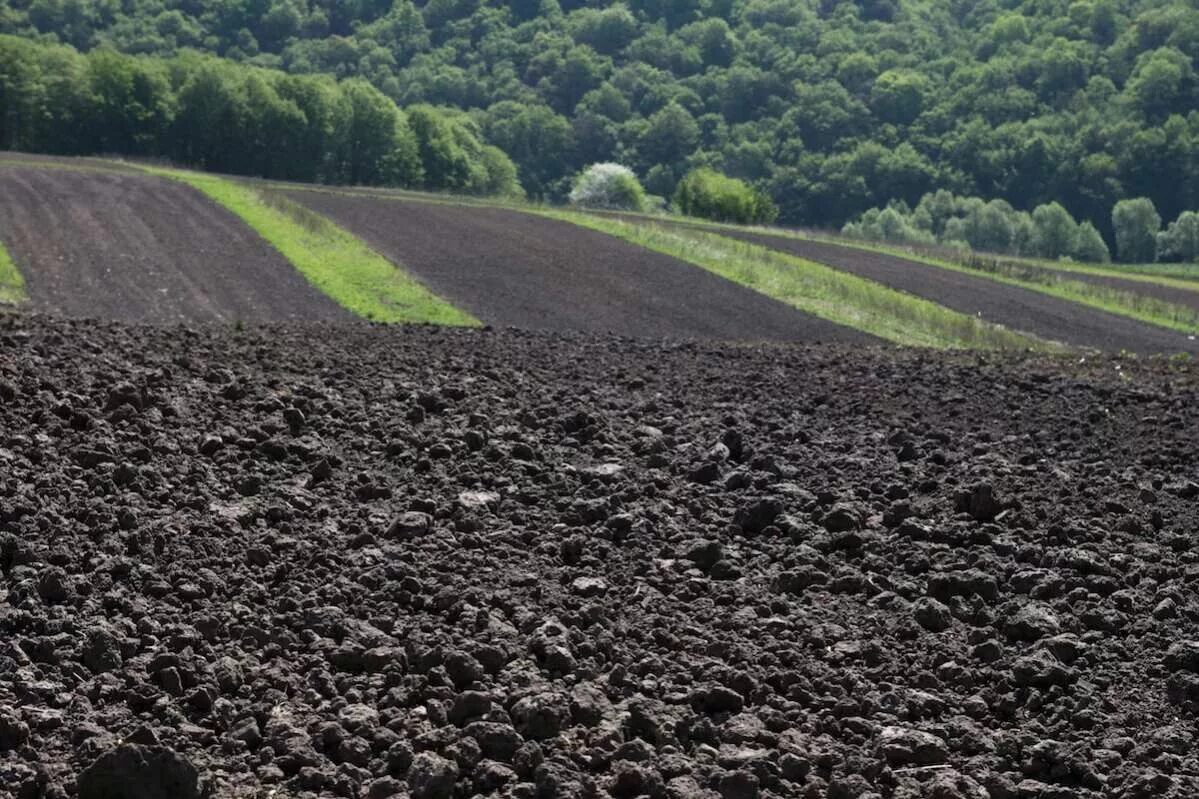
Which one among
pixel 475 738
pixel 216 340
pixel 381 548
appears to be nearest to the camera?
pixel 475 738

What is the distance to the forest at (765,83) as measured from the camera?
124750mm

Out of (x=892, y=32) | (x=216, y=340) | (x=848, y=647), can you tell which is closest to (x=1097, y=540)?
(x=848, y=647)

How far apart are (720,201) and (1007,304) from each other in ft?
169

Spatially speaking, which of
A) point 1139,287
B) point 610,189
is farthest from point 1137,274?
point 610,189

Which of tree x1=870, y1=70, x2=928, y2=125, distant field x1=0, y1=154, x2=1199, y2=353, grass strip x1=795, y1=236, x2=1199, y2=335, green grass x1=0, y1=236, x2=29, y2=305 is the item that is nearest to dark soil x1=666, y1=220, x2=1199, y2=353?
distant field x1=0, y1=154, x2=1199, y2=353

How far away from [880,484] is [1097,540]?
7.03ft

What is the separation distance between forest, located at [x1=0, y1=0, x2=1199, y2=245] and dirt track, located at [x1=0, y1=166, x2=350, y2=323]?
55.8m

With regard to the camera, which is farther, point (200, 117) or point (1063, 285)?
point (200, 117)

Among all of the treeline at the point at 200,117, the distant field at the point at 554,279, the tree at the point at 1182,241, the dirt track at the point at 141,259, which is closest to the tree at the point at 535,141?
the treeline at the point at 200,117

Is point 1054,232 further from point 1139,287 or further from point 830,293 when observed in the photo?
point 830,293

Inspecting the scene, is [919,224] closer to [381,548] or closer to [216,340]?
[216,340]

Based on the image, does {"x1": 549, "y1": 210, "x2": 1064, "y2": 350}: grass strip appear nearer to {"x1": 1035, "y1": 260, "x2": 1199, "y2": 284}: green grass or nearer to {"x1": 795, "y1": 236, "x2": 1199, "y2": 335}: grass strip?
{"x1": 795, "y1": 236, "x2": 1199, "y2": 335}: grass strip

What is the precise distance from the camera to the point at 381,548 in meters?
11.5

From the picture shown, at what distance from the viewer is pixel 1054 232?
100438 mm
